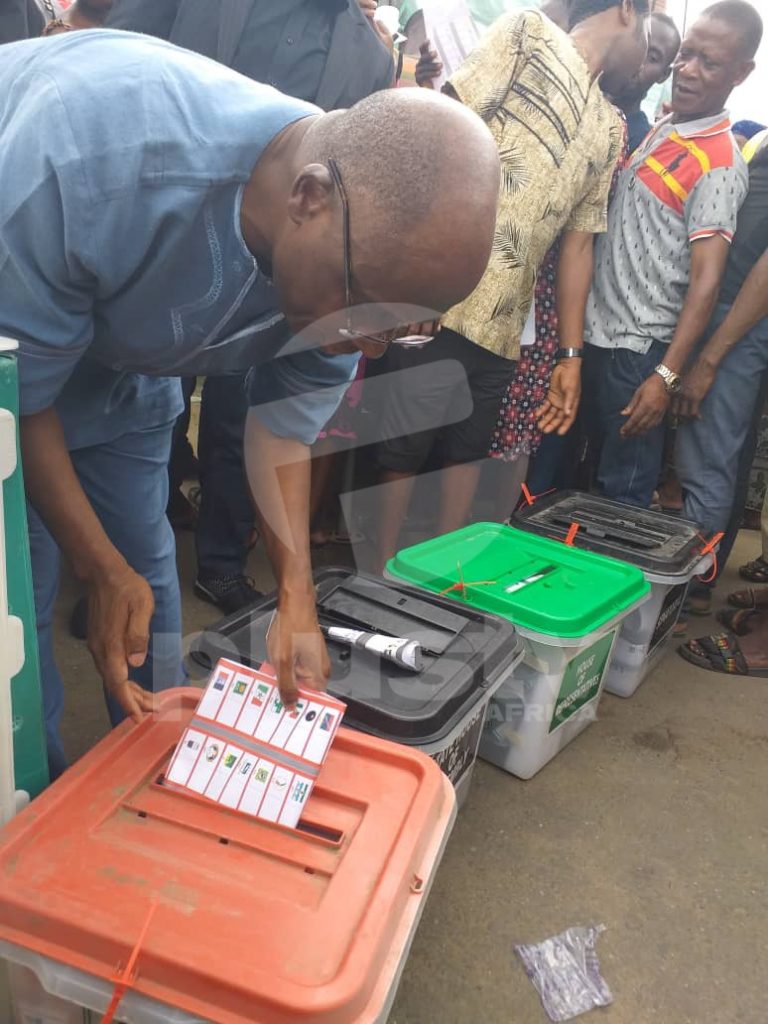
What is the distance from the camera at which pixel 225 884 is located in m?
0.74

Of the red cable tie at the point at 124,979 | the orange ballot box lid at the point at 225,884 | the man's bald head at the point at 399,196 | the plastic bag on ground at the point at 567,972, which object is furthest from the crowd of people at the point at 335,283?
the plastic bag on ground at the point at 567,972

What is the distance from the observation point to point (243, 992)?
0.64 meters

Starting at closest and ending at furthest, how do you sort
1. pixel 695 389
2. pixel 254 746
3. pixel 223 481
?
pixel 254 746
pixel 223 481
pixel 695 389

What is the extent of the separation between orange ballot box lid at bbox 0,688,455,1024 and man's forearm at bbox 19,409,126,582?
22cm

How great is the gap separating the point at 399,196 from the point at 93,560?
540 millimetres

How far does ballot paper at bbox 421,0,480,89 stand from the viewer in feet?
7.00

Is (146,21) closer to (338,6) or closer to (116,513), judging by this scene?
(338,6)

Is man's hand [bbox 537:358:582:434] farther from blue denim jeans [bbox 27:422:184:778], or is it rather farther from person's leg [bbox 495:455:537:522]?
blue denim jeans [bbox 27:422:184:778]

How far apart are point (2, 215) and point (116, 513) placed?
1.82 ft

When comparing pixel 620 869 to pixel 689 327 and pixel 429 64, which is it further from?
pixel 429 64

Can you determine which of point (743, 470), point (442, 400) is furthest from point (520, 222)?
point (743, 470)

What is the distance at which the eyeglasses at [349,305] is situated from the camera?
72 cm

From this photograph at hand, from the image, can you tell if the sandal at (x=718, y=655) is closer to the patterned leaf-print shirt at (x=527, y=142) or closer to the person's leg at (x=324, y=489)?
the patterned leaf-print shirt at (x=527, y=142)

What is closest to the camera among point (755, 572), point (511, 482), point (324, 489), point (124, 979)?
point (124, 979)
